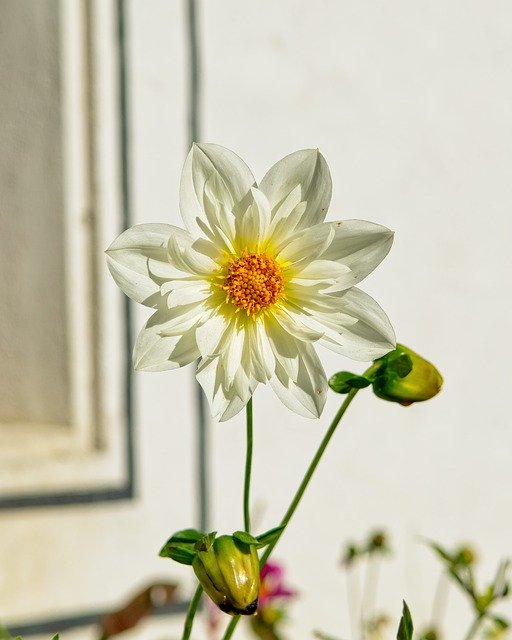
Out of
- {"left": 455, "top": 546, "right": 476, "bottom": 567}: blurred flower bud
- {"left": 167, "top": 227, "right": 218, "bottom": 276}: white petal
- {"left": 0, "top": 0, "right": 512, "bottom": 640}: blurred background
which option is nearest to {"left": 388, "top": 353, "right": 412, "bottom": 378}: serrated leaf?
{"left": 167, "top": 227, "right": 218, "bottom": 276}: white petal

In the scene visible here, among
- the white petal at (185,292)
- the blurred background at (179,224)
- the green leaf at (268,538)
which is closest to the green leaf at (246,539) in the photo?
the green leaf at (268,538)

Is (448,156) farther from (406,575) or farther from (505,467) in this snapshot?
(406,575)

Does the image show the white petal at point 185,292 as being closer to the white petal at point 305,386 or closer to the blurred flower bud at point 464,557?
the white petal at point 305,386

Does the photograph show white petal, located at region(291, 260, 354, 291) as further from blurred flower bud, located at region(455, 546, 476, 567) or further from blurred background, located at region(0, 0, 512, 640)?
blurred background, located at region(0, 0, 512, 640)

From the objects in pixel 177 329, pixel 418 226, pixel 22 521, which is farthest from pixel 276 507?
pixel 177 329

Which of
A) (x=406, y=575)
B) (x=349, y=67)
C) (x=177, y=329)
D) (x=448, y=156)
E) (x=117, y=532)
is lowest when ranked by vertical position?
(x=406, y=575)
